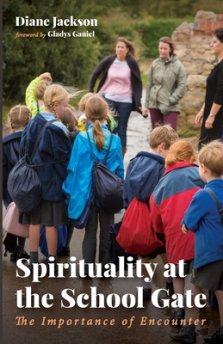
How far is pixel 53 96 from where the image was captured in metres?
6.50

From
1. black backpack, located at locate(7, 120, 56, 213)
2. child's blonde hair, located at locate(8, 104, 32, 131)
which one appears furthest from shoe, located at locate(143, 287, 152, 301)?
child's blonde hair, located at locate(8, 104, 32, 131)

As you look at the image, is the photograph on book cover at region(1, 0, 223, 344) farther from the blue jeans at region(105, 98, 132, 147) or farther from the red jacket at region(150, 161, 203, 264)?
the blue jeans at region(105, 98, 132, 147)

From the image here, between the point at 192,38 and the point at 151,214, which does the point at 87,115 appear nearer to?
the point at 151,214

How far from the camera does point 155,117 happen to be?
10.1m

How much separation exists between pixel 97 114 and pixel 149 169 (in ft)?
2.25

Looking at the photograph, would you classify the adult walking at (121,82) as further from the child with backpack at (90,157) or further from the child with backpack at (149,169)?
the child with backpack at (149,169)

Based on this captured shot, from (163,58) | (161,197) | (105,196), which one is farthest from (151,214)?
(163,58)

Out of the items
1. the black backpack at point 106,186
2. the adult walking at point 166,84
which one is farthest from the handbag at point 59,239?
the adult walking at point 166,84

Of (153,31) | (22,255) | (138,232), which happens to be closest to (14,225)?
(22,255)

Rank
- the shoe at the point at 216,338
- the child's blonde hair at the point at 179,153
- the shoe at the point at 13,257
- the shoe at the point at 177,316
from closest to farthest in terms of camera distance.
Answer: the shoe at the point at 216,338, the shoe at the point at 177,316, the child's blonde hair at the point at 179,153, the shoe at the point at 13,257

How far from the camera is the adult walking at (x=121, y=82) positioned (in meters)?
9.95

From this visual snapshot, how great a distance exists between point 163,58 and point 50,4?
4.12 metres

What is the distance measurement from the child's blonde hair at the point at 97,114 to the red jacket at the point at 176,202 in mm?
809

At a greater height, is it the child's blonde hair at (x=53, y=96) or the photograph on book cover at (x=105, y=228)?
the child's blonde hair at (x=53, y=96)
